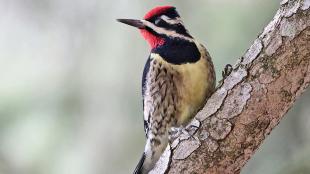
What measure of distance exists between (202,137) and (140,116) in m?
0.75

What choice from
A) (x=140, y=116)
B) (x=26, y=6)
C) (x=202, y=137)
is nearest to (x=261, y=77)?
(x=202, y=137)

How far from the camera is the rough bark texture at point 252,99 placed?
172 cm

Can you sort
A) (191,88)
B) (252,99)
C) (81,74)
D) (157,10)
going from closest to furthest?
1. (252,99)
2. (191,88)
3. (157,10)
4. (81,74)

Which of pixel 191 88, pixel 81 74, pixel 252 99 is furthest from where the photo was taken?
pixel 81 74

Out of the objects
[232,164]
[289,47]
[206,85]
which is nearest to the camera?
[289,47]

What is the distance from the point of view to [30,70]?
2.54 meters

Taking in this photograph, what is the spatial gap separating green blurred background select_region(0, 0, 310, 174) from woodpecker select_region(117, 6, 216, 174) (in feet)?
0.44

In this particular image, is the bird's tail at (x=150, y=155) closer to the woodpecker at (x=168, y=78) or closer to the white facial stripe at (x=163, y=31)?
the woodpecker at (x=168, y=78)

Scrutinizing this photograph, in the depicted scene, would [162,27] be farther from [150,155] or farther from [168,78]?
[150,155]

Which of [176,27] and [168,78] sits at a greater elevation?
[176,27]

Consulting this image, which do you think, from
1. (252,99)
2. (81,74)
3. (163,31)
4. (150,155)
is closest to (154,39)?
(163,31)

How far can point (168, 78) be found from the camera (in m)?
2.30

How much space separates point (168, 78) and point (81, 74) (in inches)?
A: 15.9

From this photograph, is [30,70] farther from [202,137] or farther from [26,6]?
[202,137]
